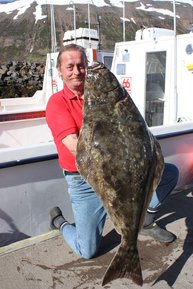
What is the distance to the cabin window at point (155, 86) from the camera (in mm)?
6656

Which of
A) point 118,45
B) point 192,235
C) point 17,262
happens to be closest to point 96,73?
point 17,262

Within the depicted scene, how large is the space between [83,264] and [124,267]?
0.75 metres

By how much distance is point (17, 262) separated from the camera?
333 cm

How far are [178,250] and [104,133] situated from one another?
1574 mm

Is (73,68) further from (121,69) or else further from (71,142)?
(121,69)

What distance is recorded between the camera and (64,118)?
117 inches

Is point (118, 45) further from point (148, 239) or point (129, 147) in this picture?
point (129, 147)

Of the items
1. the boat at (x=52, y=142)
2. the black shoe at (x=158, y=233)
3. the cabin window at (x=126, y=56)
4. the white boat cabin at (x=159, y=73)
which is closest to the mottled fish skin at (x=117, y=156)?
the black shoe at (x=158, y=233)

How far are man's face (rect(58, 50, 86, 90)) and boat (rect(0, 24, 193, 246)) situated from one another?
1035mm

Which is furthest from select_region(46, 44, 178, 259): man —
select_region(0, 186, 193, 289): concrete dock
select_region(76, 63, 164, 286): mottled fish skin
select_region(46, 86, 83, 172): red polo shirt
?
select_region(76, 63, 164, 286): mottled fish skin

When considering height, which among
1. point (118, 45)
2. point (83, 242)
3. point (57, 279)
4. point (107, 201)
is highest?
point (118, 45)

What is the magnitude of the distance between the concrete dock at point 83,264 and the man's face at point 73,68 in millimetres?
1519

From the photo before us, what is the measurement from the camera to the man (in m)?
3.00

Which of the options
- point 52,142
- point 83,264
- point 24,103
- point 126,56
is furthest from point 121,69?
point 24,103
